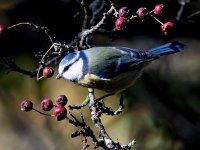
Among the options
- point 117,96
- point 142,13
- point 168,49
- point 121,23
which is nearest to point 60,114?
point 121,23

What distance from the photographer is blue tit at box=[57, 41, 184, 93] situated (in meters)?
3.10

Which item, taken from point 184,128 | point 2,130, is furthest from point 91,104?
point 2,130

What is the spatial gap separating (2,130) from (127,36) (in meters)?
1.98

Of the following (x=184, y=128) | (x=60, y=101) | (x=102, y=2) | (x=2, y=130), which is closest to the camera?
(x=60, y=101)

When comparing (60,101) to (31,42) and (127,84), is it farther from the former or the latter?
(31,42)

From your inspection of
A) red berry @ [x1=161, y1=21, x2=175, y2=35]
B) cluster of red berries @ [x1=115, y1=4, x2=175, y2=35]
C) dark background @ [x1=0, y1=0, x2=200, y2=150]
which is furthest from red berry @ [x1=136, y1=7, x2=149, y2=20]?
dark background @ [x1=0, y1=0, x2=200, y2=150]

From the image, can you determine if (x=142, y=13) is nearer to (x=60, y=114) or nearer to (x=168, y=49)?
(x=60, y=114)

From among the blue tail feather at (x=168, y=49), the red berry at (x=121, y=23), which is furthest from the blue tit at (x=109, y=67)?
the red berry at (x=121, y=23)

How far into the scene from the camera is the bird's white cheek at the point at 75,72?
3.05m

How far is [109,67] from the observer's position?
321 cm

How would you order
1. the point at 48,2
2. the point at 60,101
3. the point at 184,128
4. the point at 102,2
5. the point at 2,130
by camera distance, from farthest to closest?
the point at 2,130
the point at 48,2
the point at 184,128
the point at 102,2
the point at 60,101

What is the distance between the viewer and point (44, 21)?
4.70 m

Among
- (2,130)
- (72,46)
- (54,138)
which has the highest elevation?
(72,46)

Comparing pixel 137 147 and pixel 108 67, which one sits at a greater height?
pixel 108 67
